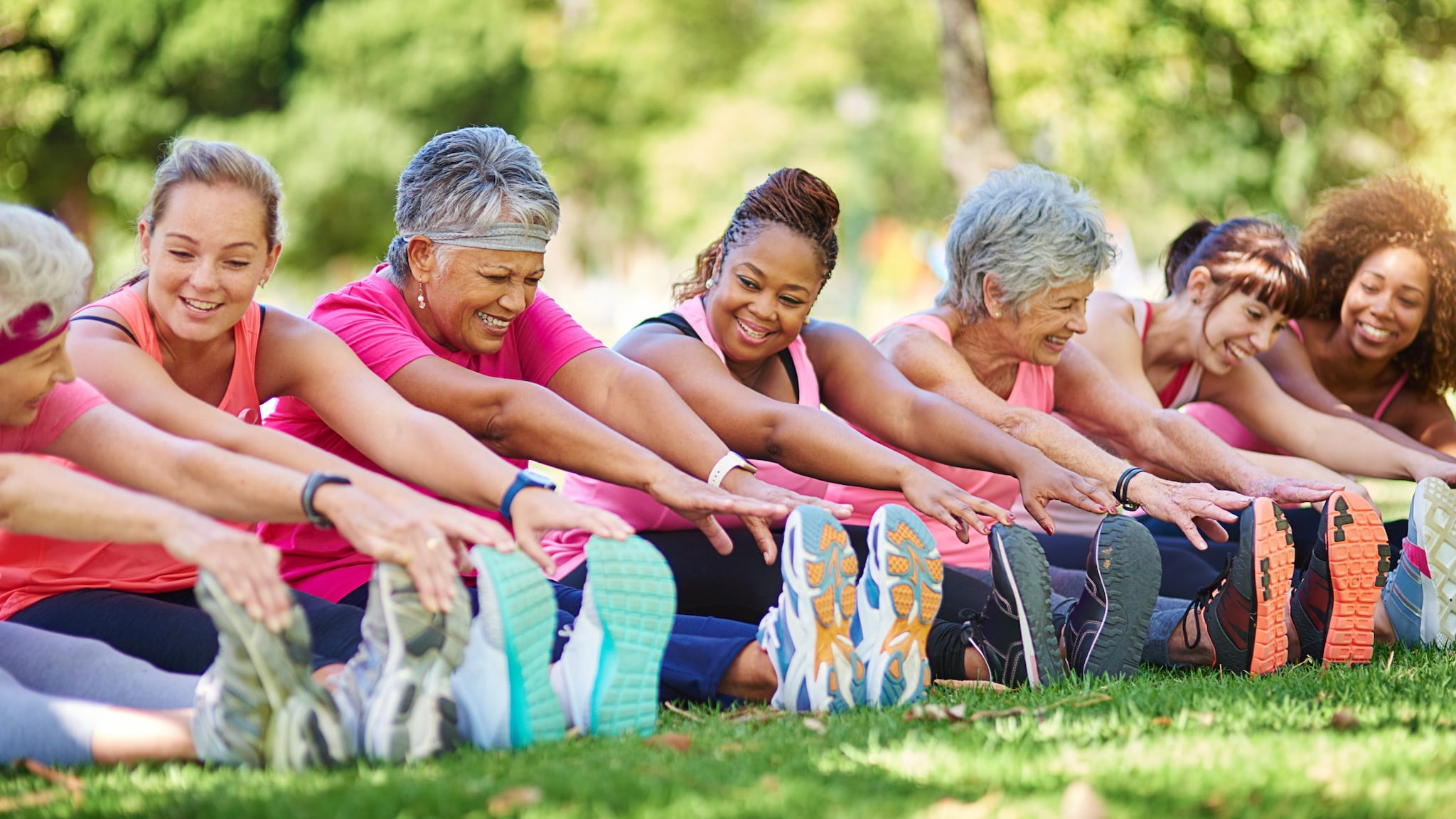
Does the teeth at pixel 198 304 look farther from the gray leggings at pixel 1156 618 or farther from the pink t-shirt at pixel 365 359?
the gray leggings at pixel 1156 618

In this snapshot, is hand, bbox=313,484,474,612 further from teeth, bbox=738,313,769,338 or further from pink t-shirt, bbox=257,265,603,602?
teeth, bbox=738,313,769,338

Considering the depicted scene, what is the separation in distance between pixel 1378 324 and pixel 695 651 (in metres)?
3.93

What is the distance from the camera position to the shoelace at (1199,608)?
4215 millimetres

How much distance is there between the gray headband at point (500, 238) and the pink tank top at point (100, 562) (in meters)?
0.72

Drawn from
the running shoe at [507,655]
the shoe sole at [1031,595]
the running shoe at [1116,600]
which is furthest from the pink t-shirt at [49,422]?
the running shoe at [1116,600]

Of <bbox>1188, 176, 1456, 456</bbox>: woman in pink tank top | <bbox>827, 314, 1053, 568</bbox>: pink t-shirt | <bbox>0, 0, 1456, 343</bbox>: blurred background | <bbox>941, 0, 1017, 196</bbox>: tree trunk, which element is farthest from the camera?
<bbox>0, 0, 1456, 343</bbox>: blurred background

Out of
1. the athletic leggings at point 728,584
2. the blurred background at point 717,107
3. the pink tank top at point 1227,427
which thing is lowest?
the athletic leggings at point 728,584

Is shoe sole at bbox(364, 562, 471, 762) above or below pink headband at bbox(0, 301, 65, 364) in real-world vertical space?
below

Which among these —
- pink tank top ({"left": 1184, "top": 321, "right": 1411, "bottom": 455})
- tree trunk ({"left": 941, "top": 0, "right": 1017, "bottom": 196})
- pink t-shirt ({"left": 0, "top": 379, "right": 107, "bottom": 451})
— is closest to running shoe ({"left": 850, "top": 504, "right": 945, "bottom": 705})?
pink t-shirt ({"left": 0, "top": 379, "right": 107, "bottom": 451})

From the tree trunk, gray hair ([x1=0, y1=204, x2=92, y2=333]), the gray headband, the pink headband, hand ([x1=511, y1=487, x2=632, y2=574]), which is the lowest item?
hand ([x1=511, y1=487, x2=632, y2=574])

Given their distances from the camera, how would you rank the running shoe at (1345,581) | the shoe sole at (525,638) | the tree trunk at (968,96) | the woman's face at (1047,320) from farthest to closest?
the tree trunk at (968,96), the woman's face at (1047,320), the running shoe at (1345,581), the shoe sole at (525,638)

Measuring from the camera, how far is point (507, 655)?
2943 mm

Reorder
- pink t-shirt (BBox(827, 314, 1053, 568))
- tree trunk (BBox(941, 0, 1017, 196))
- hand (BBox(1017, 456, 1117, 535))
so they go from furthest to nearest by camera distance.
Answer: tree trunk (BBox(941, 0, 1017, 196)), pink t-shirt (BBox(827, 314, 1053, 568)), hand (BBox(1017, 456, 1117, 535))

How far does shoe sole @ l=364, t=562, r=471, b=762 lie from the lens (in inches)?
110
